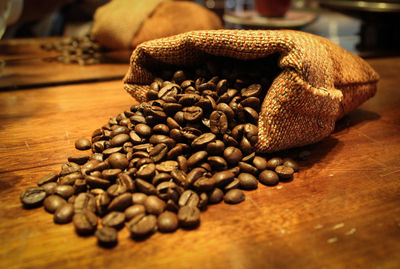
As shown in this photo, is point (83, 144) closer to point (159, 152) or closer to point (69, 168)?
point (69, 168)

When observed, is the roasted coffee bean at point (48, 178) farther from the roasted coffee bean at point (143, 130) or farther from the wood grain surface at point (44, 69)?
the wood grain surface at point (44, 69)

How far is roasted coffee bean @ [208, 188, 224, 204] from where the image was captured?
3.32 feet

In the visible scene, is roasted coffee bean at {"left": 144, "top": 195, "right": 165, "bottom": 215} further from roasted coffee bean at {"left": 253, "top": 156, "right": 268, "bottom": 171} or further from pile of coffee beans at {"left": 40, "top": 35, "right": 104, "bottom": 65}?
pile of coffee beans at {"left": 40, "top": 35, "right": 104, "bottom": 65}

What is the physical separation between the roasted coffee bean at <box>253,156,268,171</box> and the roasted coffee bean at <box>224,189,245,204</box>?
0.47ft

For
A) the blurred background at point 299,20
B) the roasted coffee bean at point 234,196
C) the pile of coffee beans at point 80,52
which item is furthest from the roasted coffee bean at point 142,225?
the pile of coffee beans at point 80,52

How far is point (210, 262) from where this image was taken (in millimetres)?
807

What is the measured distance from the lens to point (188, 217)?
2.99ft

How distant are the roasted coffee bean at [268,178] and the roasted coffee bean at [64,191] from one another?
22.6 inches

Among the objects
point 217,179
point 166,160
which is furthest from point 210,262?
point 166,160

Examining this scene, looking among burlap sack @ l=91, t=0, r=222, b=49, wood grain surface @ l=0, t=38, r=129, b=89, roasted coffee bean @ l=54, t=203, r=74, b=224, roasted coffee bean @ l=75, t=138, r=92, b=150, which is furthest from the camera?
burlap sack @ l=91, t=0, r=222, b=49

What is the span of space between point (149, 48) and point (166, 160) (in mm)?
475

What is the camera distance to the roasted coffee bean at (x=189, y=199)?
38.3 inches

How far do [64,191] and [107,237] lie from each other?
0.26m

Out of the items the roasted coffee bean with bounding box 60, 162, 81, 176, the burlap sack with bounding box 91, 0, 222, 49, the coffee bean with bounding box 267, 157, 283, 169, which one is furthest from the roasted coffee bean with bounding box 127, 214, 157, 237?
the burlap sack with bounding box 91, 0, 222, 49
